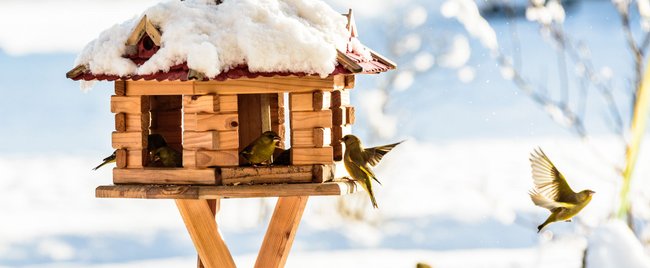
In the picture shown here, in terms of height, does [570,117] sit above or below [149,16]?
below

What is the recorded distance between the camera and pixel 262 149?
10.9 ft

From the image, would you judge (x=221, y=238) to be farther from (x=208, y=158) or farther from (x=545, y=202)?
(x=545, y=202)

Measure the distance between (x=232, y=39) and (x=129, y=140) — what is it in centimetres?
54

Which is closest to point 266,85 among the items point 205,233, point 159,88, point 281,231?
point 159,88

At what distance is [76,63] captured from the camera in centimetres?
345

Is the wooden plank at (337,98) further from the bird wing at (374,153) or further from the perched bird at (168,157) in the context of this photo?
the perched bird at (168,157)

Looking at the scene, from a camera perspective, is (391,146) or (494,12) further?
(494,12)

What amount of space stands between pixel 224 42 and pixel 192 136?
1.09ft

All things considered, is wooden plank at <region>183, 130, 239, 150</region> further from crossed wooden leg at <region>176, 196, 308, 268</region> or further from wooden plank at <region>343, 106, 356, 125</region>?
wooden plank at <region>343, 106, 356, 125</region>

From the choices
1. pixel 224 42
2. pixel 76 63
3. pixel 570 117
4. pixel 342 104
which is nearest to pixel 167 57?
pixel 224 42

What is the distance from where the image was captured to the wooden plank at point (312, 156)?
3328 mm

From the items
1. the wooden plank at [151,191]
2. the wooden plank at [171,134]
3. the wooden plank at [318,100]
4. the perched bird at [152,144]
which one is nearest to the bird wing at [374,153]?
the wooden plank at [318,100]

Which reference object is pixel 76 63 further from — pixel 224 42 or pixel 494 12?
pixel 494 12

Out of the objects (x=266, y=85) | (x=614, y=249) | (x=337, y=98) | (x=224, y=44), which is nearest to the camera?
(x=614, y=249)
